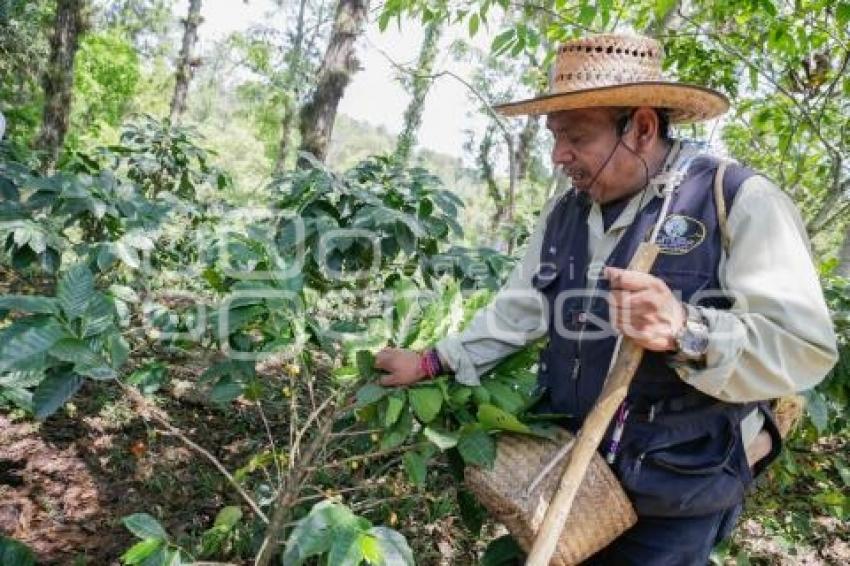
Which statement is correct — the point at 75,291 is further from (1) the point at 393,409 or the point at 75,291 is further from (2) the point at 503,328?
(2) the point at 503,328

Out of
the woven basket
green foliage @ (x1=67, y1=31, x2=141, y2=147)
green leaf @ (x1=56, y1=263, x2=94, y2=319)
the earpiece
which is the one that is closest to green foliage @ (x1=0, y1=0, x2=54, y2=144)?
green foliage @ (x1=67, y1=31, x2=141, y2=147)

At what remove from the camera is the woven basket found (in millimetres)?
1530

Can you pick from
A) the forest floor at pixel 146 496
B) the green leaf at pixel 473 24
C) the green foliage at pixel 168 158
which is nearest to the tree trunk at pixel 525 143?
the green foliage at pixel 168 158

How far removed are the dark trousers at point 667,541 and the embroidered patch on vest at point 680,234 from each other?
0.67 m

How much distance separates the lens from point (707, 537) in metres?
1.71

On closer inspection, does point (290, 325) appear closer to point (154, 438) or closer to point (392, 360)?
point (392, 360)

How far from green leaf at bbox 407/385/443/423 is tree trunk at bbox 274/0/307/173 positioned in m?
14.4

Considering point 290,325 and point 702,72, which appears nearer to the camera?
point 290,325

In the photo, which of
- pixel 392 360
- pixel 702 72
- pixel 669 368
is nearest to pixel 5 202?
pixel 392 360

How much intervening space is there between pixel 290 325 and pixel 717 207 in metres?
1.11

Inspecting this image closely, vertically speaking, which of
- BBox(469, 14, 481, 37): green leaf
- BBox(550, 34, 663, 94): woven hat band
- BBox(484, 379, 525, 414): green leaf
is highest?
BBox(469, 14, 481, 37): green leaf

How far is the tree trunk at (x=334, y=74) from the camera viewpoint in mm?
5535

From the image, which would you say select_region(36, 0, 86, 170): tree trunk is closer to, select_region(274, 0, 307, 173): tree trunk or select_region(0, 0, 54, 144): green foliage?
select_region(0, 0, 54, 144): green foliage

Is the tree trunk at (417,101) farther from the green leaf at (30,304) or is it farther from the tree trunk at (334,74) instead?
the green leaf at (30,304)
